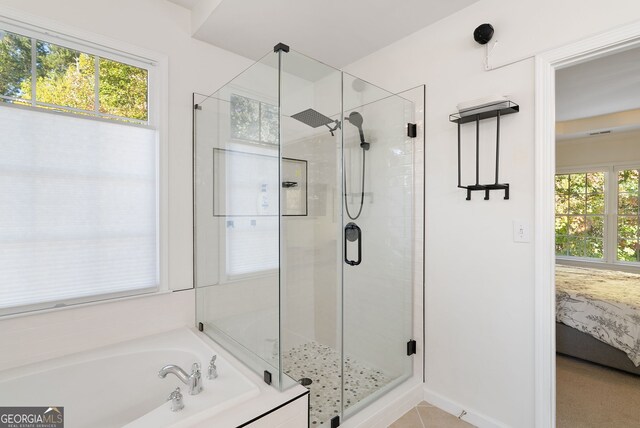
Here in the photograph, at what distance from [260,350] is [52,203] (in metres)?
1.42

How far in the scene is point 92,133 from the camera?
76.7 inches

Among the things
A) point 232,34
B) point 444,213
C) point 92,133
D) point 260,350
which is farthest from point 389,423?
point 232,34

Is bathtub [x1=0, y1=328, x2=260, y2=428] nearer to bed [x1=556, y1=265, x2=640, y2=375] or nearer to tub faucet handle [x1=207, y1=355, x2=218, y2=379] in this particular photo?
tub faucet handle [x1=207, y1=355, x2=218, y2=379]

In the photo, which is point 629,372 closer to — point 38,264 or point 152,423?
point 152,423

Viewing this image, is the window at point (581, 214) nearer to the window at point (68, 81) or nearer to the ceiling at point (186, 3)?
the ceiling at point (186, 3)

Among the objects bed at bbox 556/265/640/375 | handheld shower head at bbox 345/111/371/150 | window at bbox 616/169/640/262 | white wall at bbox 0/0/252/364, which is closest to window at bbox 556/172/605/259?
window at bbox 616/169/640/262

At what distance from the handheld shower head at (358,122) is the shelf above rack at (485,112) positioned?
1.84ft

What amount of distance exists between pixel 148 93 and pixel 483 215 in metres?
2.32

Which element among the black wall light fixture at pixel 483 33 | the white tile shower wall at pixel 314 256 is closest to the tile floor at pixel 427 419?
the white tile shower wall at pixel 314 256

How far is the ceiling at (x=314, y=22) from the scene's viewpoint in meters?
2.01

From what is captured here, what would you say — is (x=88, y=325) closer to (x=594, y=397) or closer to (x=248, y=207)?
(x=248, y=207)

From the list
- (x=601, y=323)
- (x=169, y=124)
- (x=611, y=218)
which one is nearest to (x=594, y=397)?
(x=601, y=323)

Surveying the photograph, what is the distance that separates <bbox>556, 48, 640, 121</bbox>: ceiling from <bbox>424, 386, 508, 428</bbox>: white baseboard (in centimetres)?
258

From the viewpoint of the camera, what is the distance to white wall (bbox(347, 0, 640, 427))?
179 centimetres
